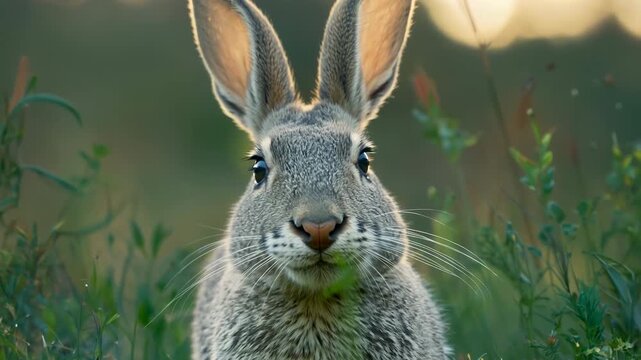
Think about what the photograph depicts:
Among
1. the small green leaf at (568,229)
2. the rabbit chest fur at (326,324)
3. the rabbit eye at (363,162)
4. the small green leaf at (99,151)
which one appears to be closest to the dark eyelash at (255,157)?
the rabbit eye at (363,162)

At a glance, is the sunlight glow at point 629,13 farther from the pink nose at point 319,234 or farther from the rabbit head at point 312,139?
the pink nose at point 319,234

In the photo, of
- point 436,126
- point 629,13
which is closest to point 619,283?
point 436,126

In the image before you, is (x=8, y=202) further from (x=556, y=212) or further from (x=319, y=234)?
(x=556, y=212)

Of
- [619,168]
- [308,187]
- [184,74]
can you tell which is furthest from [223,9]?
[184,74]

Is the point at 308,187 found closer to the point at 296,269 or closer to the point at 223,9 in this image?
the point at 296,269

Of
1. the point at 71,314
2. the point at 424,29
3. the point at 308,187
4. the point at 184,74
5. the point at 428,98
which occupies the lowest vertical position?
the point at 71,314

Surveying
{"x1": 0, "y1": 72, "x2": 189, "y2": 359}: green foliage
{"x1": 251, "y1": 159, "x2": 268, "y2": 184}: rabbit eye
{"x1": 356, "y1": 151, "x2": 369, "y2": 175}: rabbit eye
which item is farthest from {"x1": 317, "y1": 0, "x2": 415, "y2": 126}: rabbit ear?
{"x1": 0, "y1": 72, "x2": 189, "y2": 359}: green foliage
